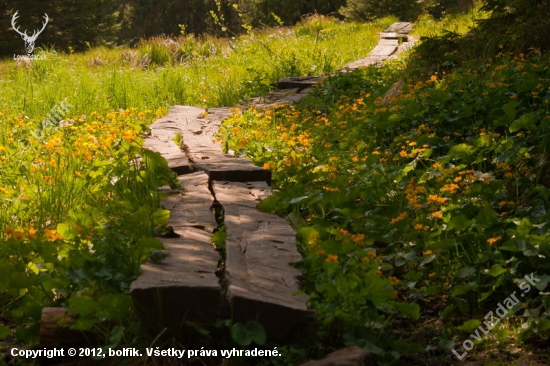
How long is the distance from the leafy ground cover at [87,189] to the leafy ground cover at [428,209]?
2.34 feet

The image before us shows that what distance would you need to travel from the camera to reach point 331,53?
1233 cm

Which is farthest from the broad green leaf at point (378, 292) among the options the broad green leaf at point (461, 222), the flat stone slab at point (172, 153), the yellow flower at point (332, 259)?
the flat stone slab at point (172, 153)

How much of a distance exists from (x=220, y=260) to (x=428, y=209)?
137 centimetres

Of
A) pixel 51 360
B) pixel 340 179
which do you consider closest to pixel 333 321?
pixel 51 360

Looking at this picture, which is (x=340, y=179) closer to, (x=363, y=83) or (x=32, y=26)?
(x=363, y=83)

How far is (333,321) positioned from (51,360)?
3.86 ft

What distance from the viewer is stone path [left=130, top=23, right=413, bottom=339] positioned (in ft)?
9.09

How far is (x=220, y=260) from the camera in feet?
11.4

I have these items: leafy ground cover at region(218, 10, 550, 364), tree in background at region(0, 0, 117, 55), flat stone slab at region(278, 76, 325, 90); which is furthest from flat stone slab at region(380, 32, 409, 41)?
tree in background at region(0, 0, 117, 55)

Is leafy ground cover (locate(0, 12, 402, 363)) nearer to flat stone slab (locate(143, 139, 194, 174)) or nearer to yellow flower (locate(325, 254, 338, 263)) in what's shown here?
flat stone slab (locate(143, 139, 194, 174))

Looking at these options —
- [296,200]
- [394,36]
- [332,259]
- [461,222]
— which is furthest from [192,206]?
[394,36]

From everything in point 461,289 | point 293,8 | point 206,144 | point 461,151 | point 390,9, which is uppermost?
point 461,151

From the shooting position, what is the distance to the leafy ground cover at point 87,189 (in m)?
3.04

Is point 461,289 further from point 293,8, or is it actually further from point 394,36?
point 293,8
